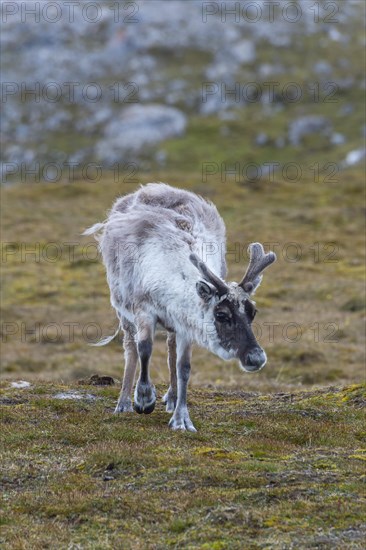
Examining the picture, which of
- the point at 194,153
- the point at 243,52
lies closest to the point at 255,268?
the point at 194,153

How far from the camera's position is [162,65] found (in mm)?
167625

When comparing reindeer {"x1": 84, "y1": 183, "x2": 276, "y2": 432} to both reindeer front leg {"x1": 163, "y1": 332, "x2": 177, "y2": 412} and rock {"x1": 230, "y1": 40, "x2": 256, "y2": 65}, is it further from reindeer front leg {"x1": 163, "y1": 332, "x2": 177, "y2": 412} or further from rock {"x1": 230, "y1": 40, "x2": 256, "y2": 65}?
rock {"x1": 230, "y1": 40, "x2": 256, "y2": 65}

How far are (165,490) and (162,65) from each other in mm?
162502

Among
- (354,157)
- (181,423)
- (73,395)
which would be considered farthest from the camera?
(354,157)

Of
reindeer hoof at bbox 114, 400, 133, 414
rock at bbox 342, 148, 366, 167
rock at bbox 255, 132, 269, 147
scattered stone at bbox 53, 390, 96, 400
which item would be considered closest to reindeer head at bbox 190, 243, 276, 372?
reindeer hoof at bbox 114, 400, 133, 414

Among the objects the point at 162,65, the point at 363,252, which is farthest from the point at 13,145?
the point at 363,252

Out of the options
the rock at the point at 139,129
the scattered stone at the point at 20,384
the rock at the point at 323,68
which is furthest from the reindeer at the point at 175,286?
the rock at the point at 323,68

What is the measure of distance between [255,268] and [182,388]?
2.55 meters

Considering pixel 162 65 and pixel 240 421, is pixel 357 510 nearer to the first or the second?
pixel 240 421

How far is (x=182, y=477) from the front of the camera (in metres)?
12.0

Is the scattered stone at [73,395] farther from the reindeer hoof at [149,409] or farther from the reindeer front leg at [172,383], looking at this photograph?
the reindeer hoof at [149,409]

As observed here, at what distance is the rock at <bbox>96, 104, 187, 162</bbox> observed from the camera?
140250mm

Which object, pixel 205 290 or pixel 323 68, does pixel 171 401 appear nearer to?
pixel 205 290

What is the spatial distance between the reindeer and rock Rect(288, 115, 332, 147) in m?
123
